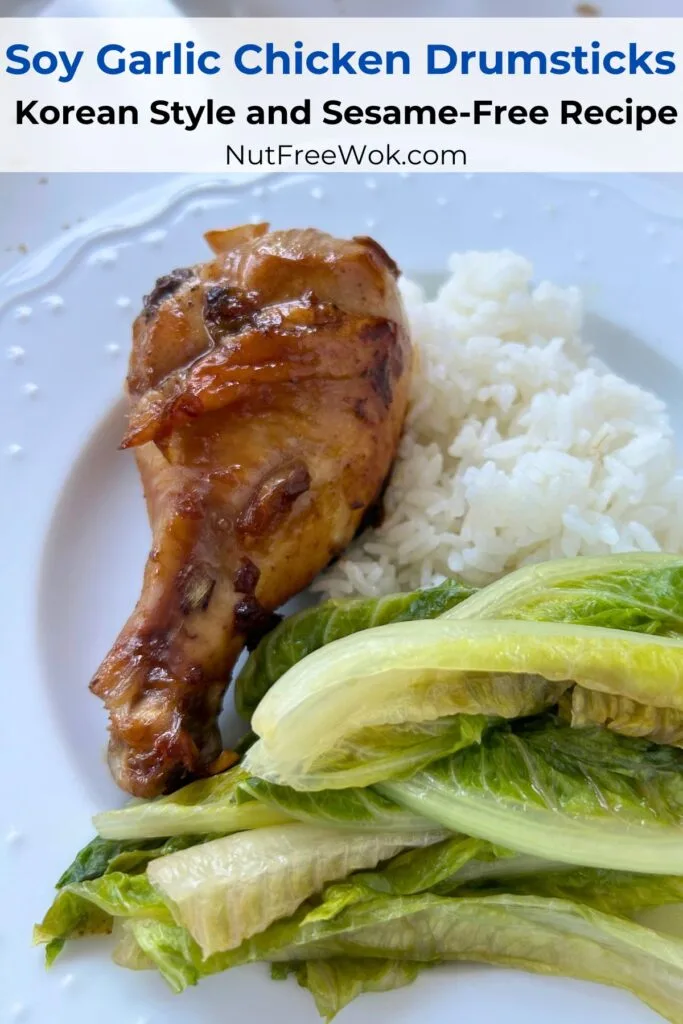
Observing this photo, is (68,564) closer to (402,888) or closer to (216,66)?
(402,888)

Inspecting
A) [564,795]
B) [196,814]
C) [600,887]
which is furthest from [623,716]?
[196,814]

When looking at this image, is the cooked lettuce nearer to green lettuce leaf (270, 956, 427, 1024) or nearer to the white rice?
green lettuce leaf (270, 956, 427, 1024)

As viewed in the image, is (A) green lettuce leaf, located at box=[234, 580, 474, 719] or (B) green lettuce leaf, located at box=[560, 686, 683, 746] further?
(A) green lettuce leaf, located at box=[234, 580, 474, 719]

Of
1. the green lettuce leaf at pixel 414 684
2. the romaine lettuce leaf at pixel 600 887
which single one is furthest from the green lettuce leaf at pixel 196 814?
the romaine lettuce leaf at pixel 600 887

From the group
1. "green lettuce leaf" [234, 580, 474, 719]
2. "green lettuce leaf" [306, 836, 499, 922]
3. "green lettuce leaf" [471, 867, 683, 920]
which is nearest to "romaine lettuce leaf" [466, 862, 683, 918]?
"green lettuce leaf" [471, 867, 683, 920]

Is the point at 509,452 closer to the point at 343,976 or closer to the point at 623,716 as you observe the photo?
the point at 623,716
